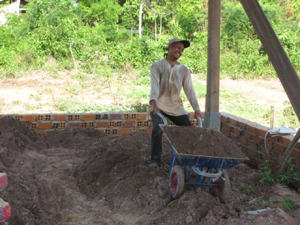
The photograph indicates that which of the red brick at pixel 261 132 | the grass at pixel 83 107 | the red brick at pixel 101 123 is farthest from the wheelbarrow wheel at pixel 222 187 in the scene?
the grass at pixel 83 107

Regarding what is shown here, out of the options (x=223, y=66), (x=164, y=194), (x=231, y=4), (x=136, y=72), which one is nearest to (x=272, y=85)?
(x=223, y=66)

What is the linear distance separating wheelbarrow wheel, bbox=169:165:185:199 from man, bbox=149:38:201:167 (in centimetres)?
70

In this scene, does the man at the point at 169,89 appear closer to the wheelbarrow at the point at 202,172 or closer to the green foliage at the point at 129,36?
the wheelbarrow at the point at 202,172

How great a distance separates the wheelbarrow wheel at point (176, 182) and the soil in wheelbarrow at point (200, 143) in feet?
0.95

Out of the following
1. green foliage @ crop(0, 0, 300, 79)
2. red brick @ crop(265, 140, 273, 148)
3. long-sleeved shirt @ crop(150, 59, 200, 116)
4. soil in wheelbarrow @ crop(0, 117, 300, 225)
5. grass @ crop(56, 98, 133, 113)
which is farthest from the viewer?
green foliage @ crop(0, 0, 300, 79)

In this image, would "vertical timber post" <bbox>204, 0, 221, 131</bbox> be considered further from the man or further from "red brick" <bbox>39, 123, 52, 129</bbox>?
"red brick" <bbox>39, 123, 52, 129</bbox>

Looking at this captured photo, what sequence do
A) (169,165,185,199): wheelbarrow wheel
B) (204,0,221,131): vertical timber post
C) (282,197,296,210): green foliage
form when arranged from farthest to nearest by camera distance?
(204,0,221,131): vertical timber post
(169,165,185,199): wheelbarrow wheel
(282,197,296,210): green foliage

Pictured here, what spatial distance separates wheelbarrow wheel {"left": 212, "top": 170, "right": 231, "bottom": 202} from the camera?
3928 mm

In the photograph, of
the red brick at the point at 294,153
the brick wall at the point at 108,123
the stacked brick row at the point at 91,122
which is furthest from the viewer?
the stacked brick row at the point at 91,122

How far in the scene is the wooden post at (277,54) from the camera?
3.02 meters

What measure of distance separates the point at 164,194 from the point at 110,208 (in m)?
0.61

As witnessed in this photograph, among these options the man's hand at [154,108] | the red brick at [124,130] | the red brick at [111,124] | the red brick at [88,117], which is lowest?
the red brick at [124,130]

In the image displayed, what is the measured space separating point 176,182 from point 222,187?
48 centimetres

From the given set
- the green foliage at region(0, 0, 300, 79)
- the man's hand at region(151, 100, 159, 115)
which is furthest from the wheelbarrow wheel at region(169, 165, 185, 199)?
the green foliage at region(0, 0, 300, 79)
